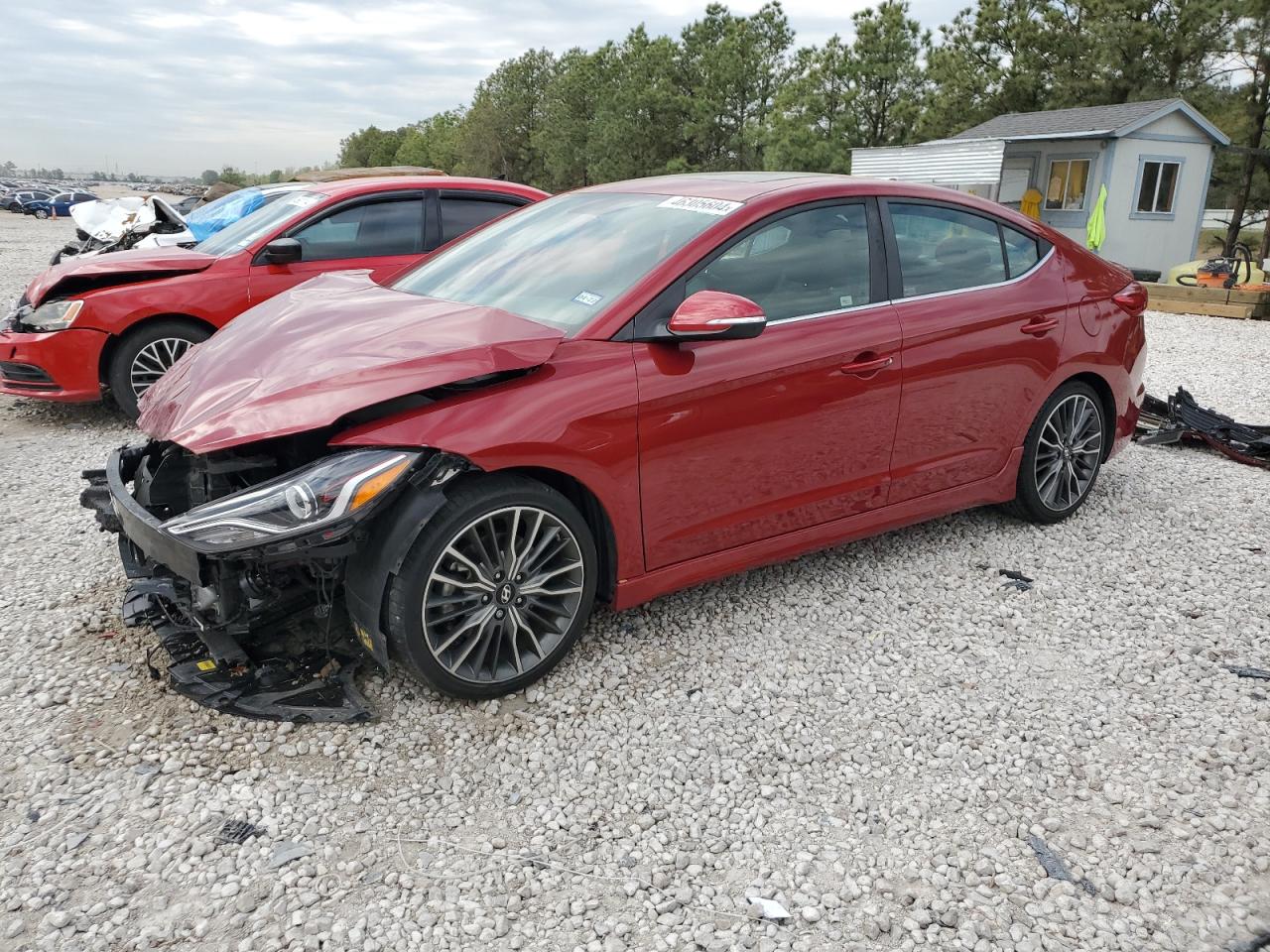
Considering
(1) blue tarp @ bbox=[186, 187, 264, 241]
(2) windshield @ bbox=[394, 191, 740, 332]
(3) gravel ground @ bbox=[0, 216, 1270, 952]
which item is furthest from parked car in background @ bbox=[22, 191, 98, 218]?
(3) gravel ground @ bbox=[0, 216, 1270, 952]

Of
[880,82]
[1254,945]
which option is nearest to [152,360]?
[1254,945]

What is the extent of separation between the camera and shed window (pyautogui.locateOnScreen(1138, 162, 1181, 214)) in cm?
2217

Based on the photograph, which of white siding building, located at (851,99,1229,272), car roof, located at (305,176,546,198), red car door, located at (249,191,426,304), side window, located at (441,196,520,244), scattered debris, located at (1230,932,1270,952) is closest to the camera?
scattered debris, located at (1230,932,1270,952)

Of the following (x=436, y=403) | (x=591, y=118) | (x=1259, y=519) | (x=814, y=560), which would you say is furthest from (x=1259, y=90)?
(x=591, y=118)

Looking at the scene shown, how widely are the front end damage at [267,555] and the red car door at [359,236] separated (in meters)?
3.71

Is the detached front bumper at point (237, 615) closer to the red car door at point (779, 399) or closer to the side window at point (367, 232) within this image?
the red car door at point (779, 399)

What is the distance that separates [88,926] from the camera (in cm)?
227

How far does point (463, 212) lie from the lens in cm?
725

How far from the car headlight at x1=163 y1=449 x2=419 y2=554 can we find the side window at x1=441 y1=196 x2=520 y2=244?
469cm

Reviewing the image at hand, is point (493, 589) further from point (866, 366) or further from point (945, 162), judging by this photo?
point (945, 162)

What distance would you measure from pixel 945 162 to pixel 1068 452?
2191 centimetres

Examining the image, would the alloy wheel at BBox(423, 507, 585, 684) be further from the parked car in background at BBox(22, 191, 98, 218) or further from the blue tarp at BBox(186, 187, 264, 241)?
the parked car in background at BBox(22, 191, 98, 218)

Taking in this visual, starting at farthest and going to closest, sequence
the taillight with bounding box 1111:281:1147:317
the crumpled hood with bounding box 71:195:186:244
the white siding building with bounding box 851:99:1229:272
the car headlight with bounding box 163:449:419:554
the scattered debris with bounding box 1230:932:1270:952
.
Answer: the white siding building with bounding box 851:99:1229:272 < the crumpled hood with bounding box 71:195:186:244 < the taillight with bounding box 1111:281:1147:317 < the car headlight with bounding box 163:449:419:554 < the scattered debris with bounding box 1230:932:1270:952

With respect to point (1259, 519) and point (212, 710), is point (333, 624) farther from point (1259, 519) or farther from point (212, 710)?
point (1259, 519)
